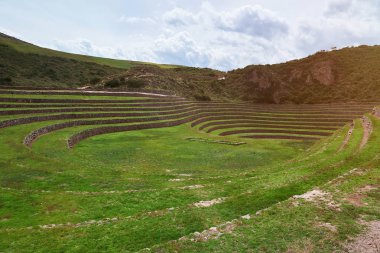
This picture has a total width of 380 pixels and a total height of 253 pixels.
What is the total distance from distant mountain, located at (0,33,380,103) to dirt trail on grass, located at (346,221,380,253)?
59.4 metres

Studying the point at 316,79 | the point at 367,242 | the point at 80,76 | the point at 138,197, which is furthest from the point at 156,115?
the point at 80,76

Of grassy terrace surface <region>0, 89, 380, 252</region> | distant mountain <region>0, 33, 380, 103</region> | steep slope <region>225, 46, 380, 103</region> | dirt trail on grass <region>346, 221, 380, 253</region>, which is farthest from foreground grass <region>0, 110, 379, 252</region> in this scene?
steep slope <region>225, 46, 380, 103</region>

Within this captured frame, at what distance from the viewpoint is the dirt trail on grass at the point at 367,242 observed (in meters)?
8.73

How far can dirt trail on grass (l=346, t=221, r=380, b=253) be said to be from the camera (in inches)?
344

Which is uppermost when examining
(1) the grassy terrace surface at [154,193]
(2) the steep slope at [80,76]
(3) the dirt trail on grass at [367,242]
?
(2) the steep slope at [80,76]

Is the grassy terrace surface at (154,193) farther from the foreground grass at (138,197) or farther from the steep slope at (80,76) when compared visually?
the steep slope at (80,76)

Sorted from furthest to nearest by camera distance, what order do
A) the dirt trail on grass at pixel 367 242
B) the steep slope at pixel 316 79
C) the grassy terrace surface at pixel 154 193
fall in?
the steep slope at pixel 316 79 → the grassy terrace surface at pixel 154 193 → the dirt trail on grass at pixel 367 242

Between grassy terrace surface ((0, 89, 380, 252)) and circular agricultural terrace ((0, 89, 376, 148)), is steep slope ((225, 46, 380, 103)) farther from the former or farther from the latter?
grassy terrace surface ((0, 89, 380, 252))

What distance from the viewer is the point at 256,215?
10727 mm

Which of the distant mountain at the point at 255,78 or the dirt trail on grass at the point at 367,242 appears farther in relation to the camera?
the distant mountain at the point at 255,78

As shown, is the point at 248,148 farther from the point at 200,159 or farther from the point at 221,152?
the point at 200,159

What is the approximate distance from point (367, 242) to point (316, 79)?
82000 mm

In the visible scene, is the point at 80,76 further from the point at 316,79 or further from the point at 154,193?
the point at 154,193

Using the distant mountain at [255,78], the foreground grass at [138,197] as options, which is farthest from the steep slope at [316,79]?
the foreground grass at [138,197]
